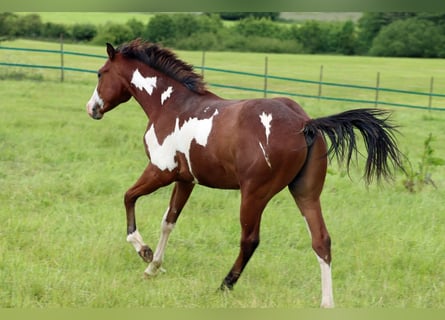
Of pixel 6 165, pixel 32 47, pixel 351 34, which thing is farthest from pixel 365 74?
pixel 6 165

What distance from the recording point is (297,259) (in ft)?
17.6

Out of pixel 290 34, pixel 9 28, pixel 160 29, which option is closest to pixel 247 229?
pixel 160 29

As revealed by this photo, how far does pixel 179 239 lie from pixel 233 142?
1761 mm

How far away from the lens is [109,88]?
215 inches

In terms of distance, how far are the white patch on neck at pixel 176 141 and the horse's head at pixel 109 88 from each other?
0.54 m

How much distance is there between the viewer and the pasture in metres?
4.36

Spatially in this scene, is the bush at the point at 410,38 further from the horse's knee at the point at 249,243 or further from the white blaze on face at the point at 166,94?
the horse's knee at the point at 249,243

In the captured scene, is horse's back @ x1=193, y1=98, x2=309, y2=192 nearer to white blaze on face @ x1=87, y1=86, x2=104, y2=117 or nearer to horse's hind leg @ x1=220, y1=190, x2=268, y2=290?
horse's hind leg @ x1=220, y1=190, x2=268, y2=290

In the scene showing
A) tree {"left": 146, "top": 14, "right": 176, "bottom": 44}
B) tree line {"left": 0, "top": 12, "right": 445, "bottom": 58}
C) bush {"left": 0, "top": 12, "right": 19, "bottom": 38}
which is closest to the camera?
tree {"left": 146, "top": 14, "right": 176, "bottom": 44}

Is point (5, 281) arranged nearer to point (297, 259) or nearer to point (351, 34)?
point (297, 259)

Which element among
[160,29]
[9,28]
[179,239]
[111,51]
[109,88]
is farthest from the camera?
[9,28]

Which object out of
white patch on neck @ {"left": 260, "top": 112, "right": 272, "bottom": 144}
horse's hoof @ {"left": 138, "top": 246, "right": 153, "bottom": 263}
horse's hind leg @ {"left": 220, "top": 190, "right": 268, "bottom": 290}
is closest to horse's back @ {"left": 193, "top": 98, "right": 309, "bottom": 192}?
white patch on neck @ {"left": 260, "top": 112, "right": 272, "bottom": 144}

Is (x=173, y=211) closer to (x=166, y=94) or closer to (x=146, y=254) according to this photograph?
(x=146, y=254)

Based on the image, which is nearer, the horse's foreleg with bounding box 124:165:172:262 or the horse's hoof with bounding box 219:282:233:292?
the horse's hoof with bounding box 219:282:233:292
